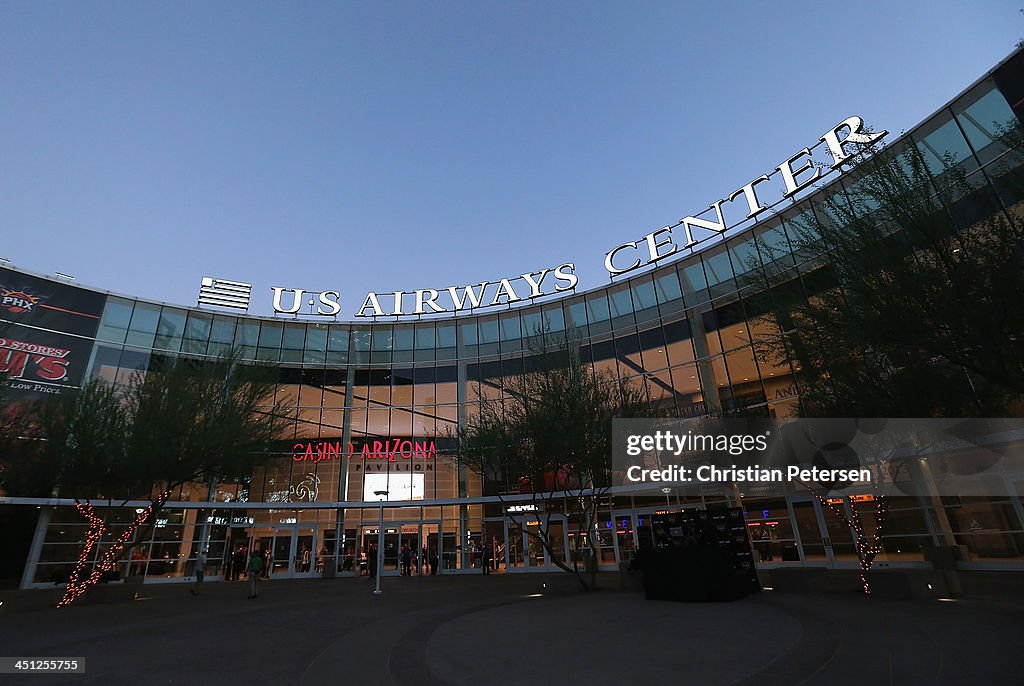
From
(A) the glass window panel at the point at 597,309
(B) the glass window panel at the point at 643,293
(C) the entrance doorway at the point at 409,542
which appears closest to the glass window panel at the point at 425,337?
(A) the glass window panel at the point at 597,309

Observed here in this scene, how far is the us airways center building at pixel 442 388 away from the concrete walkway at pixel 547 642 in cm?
881

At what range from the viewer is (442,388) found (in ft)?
113

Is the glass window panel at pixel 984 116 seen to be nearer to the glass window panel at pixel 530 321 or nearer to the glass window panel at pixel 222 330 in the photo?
the glass window panel at pixel 530 321

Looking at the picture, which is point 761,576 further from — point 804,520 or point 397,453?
point 397,453

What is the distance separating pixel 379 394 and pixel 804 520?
25.4 metres

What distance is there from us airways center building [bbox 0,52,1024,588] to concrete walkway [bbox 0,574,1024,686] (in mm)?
8814

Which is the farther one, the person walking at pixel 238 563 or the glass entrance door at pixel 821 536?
the person walking at pixel 238 563

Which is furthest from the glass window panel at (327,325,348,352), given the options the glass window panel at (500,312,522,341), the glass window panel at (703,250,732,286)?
the glass window panel at (703,250,732,286)

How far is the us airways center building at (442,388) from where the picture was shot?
22.8 metres

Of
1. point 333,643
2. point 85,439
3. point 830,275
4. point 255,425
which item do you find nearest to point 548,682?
point 333,643

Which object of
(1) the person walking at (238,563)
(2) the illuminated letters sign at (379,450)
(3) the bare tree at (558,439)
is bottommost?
(1) the person walking at (238,563)

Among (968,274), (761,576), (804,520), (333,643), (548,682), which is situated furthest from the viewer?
(804,520)

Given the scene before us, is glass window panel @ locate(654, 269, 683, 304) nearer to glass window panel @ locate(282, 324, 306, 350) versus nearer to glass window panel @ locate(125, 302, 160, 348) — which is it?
glass window panel @ locate(282, 324, 306, 350)

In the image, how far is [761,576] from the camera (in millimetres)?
17594
